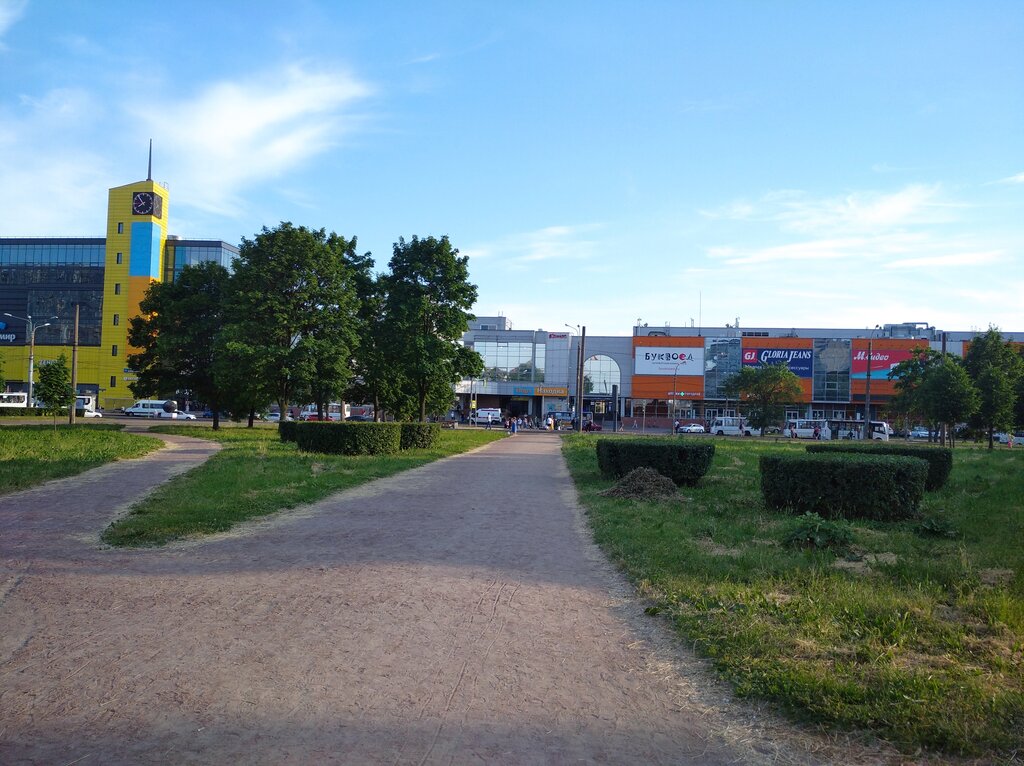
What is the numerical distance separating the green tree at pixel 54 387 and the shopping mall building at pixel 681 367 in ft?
140

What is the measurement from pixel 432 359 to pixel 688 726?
2614cm

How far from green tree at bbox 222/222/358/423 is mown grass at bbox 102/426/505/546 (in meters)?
6.39

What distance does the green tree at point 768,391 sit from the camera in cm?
5797

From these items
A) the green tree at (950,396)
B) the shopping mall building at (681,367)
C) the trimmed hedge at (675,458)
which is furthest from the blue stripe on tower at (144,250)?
the trimmed hedge at (675,458)

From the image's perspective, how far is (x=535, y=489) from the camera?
15.8m

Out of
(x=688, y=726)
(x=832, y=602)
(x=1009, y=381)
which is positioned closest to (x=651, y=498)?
(x=832, y=602)

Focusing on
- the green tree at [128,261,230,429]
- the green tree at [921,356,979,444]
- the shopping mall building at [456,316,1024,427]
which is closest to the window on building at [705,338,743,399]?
the shopping mall building at [456,316,1024,427]

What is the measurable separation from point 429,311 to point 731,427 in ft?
143

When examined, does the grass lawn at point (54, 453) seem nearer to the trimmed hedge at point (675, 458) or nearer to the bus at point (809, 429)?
the trimmed hedge at point (675, 458)

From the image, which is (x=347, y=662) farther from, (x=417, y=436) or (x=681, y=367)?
(x=681, y=367)

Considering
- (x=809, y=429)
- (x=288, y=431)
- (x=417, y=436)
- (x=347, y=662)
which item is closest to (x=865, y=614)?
(x=347, y=662)

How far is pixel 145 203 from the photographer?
7500 cm

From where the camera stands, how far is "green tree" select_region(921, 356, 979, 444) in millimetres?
36438

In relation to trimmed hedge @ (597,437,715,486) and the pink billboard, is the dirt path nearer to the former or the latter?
trimmed hedge @ (597,437,715,486)
